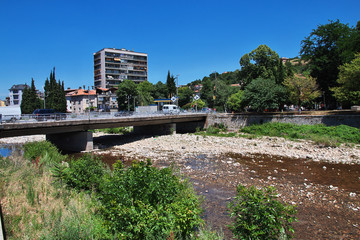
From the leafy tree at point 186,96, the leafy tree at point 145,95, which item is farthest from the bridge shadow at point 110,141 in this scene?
the leafy tree at point 186,96

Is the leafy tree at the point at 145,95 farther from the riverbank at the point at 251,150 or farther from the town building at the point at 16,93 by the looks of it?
the town building at the point at 16,93

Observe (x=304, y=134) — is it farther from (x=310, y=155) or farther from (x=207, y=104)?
(x=207, y=104)

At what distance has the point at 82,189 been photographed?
26.9ft

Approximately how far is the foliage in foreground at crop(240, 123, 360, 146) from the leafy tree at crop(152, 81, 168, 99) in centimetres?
4769

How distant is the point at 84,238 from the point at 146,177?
2.04 m

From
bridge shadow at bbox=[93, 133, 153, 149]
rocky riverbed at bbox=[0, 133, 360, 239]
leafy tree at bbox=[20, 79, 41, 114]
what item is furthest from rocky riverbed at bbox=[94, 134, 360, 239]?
leafy tree at bbox=[20, 79, 41, 114]

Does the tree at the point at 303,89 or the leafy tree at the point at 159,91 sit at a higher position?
the leafy tree at the point at 159,91

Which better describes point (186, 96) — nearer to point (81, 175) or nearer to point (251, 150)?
point (251, 150)

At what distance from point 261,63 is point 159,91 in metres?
42.7

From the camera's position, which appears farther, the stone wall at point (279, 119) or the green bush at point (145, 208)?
the stone wall at point (279, 119)

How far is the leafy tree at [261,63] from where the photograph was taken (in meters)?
52.2

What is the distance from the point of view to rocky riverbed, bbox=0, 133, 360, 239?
9516 millimetres

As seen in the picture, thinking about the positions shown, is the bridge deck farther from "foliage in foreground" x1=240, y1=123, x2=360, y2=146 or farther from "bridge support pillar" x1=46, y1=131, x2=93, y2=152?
"foliage in foreground" x1=240, y1=123, x2=360, y2=146

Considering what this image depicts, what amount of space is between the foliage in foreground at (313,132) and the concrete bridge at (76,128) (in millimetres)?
14741
